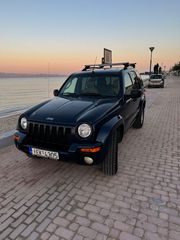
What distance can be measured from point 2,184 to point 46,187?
0.72m

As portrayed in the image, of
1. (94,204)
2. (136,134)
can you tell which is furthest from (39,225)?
(136,134)

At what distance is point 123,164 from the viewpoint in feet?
13.4

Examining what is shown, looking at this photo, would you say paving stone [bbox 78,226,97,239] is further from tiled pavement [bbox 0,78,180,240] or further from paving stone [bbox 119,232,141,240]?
paving stone [bbox 119,232,141,240]

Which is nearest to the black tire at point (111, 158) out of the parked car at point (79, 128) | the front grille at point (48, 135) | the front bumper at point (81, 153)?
the parked car at point (79, 128)

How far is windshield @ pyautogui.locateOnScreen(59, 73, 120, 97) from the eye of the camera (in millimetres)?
4262

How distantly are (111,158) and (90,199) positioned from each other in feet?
2.57

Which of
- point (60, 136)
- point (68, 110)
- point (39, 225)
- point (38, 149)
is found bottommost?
point (39, 225)

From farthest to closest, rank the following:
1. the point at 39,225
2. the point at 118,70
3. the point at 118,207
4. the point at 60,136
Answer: the point at 118,70 → the point at 60,136 → the point at 118,207 → the point at 39,225

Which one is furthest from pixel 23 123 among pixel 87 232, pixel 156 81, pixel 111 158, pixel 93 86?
pixel 156 81

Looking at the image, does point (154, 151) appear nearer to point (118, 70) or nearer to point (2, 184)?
point (118, 70)

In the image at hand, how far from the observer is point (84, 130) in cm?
303

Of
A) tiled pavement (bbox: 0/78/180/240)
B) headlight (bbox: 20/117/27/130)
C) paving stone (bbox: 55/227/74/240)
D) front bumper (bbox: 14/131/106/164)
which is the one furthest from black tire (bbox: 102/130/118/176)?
headlight (bbox: 20/117/27/130)

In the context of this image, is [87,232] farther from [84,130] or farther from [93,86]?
[93,86]

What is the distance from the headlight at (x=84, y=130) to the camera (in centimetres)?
302
